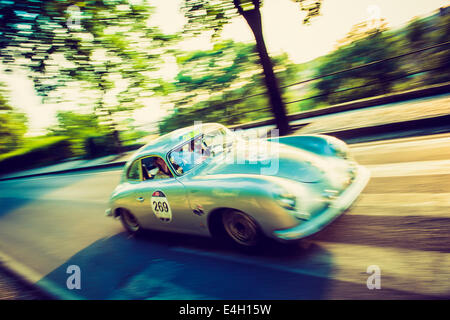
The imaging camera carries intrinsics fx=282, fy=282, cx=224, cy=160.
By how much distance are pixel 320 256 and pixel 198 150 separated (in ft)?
7.16

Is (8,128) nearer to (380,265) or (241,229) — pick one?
(241,229)

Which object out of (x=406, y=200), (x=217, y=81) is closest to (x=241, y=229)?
(x=406, y=200)

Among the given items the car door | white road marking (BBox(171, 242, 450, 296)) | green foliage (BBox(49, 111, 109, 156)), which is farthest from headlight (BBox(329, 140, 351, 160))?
green foliage (BBox(49, 111, 109, 156))

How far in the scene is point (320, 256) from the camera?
2949 millimetres

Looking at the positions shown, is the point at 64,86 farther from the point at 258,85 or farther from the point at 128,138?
the point at 258,85

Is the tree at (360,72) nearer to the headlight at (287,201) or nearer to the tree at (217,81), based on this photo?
the tree at (217,81)

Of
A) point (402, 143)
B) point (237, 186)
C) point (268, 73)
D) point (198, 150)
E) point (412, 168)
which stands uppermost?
point (268, 73)

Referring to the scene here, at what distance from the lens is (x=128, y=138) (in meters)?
18.7

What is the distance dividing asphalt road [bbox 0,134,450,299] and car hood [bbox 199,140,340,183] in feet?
2.24

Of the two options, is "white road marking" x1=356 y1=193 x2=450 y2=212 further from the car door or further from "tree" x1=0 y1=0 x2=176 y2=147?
"tree" x1=0 y1=0 x2=176 y2=147

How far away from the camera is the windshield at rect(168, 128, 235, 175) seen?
3.93 metres

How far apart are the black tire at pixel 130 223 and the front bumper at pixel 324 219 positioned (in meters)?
2.85

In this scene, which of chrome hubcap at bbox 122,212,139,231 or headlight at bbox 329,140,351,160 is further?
chrome hubcap at bbox 122,212,139,231
